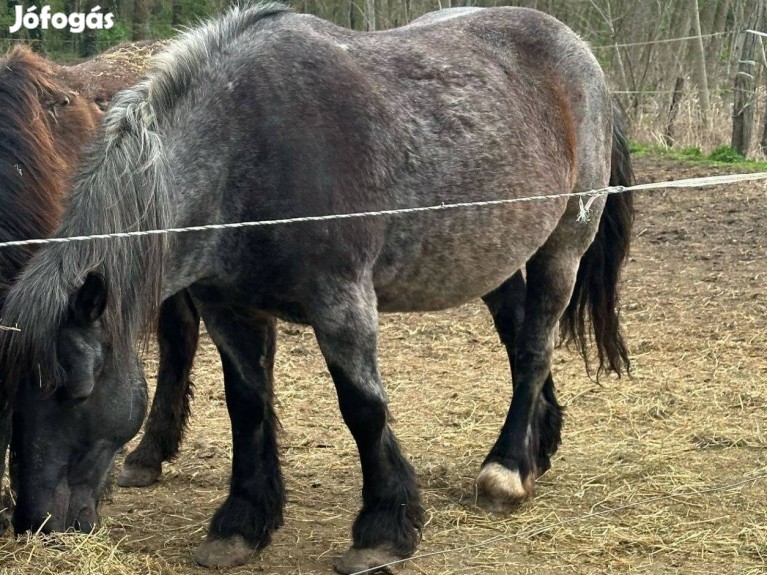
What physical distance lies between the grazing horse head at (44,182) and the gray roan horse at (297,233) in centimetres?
1

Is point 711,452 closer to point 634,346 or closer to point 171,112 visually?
point 634,346

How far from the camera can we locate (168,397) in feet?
16.5

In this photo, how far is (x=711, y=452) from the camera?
5.13m

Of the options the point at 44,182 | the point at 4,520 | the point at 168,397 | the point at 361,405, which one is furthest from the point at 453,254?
the point at 4,520

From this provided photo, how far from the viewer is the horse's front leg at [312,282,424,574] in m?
3.65

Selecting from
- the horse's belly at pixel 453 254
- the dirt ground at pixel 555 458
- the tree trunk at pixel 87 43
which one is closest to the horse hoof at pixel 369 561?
the dirt ground at pixel 555 458

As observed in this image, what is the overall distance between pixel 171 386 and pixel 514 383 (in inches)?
63.8

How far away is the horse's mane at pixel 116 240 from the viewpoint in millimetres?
3027

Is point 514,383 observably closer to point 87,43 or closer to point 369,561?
point 369,561

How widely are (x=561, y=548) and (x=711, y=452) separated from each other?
142 cm

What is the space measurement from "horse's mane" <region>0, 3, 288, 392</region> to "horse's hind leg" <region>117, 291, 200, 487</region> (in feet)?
5.15

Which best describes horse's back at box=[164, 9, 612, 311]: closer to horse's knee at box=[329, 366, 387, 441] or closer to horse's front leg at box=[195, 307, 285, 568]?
Answer: horse's knee at box=[329, 366, 387, 441]

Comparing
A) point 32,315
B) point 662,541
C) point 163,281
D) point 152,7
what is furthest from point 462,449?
point 152,7

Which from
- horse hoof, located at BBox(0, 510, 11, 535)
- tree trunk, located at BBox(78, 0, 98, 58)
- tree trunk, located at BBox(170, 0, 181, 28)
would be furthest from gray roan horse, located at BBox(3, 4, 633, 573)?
tree trunk, located at BBox(170, 0, 181, 28)
